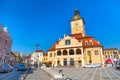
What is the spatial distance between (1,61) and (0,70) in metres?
28.9

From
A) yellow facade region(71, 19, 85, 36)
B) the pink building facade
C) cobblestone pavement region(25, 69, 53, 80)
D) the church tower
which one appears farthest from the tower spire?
cobblestone pavement region(25, 69, 53, 80)

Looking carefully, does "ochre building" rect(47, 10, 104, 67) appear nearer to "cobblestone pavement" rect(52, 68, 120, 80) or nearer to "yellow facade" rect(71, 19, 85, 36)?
"yellow facade" rect(71, 19, 85, 36)

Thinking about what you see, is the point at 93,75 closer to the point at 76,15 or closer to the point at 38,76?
the point at 38,76

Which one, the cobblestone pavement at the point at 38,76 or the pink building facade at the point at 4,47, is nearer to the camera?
the cobblestone pavement at the point at 38,76

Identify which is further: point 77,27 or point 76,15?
point 76,15

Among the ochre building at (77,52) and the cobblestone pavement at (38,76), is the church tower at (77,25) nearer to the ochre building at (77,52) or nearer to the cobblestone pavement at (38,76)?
the ochre building at (77,52)

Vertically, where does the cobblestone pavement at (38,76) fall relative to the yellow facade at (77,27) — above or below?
below

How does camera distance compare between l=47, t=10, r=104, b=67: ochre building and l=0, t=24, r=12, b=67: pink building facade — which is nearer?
l=47, t=10, r=104, b=67: ochre building

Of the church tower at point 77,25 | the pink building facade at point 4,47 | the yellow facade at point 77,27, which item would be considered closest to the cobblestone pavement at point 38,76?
the pink building facade at point 4,47

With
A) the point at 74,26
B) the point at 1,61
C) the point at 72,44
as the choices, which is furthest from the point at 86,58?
the point at 1,61

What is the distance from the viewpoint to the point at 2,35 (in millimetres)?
54094

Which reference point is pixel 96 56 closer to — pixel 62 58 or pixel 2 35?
pixel 62 58

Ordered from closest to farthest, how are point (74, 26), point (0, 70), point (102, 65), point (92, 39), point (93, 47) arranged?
1. point (0, 70)
2. point (102, 65)
3. point (93, 47)
4. point (92, 39)
5. point (74, 26)

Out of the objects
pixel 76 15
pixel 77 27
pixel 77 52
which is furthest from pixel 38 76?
pixel 76 15
